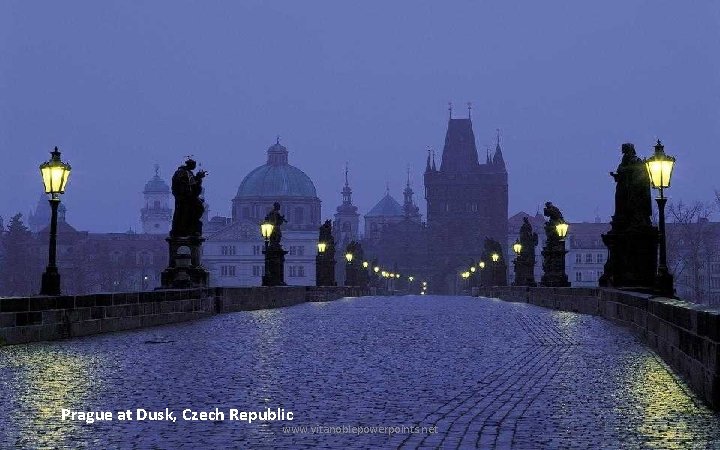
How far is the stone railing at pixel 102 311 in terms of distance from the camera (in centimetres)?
1928

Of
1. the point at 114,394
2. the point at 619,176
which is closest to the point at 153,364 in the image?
the point at 114,394

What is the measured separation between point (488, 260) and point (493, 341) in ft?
251

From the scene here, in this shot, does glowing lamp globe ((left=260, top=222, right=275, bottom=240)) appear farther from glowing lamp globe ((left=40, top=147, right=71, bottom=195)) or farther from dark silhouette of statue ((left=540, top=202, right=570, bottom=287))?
glowing lamp globe ((left=40, top=147, right=71, bottom=195))

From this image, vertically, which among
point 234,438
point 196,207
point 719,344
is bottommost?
point 234,438

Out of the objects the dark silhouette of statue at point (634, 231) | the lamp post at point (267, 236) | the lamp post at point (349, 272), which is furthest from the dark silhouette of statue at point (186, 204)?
the lamp post at point (349, 272)

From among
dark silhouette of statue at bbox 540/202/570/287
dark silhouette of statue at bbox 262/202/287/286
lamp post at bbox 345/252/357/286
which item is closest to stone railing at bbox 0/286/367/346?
dark silhouette of statue at bbox 262/202/287/286

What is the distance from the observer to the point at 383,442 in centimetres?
901

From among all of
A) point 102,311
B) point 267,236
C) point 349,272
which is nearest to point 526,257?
point 267,236

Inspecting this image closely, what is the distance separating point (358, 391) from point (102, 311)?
38.7 ft

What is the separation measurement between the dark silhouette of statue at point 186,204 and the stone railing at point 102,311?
2059 mm

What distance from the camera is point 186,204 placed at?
3528 cm

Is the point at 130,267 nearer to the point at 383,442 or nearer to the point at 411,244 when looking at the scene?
the point at 411,244

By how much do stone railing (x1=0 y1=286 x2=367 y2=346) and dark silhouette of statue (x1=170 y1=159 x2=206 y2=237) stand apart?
206cm

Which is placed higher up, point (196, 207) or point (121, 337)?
point (196, 207)
